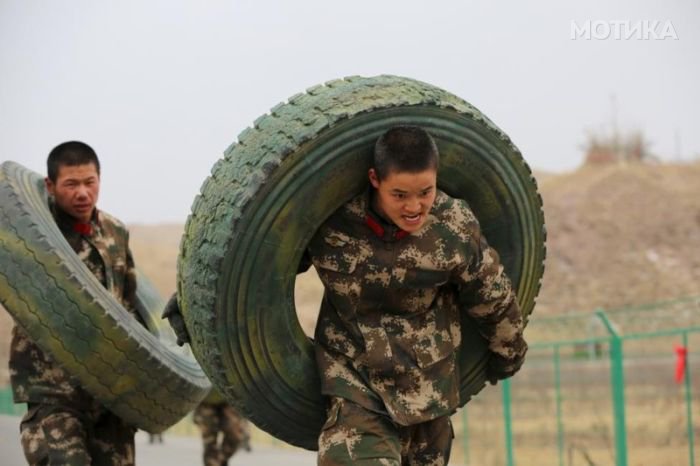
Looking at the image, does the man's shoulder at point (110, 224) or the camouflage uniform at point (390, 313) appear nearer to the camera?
the camouflage uniform at point (390, 313)

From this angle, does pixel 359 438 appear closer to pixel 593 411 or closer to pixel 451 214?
pixel 451 214

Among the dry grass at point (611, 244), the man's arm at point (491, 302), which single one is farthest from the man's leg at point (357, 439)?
the dry grass at point (611, 244)

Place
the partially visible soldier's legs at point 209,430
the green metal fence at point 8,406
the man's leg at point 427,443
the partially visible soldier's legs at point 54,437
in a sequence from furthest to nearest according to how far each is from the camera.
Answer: the green metal fence at point 8,406
the partially visible soldier's legs at point 209,430
the partially visible soldier's legs at point 54,437
the man's leg at point 427,443

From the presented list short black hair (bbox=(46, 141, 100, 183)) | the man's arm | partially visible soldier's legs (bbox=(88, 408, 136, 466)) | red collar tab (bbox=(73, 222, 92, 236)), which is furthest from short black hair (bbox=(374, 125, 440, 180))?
partially visible soldier's legs (bbox=(88, 408, 136, 466))

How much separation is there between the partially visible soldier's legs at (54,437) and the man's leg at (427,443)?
6.39ft

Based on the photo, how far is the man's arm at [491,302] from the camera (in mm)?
5207

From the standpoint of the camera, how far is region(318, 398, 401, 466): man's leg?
5.03 meters

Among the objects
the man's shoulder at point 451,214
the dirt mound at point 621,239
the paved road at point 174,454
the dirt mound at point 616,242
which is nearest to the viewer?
the man's shoulder at point 451,214

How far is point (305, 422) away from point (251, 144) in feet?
3.85

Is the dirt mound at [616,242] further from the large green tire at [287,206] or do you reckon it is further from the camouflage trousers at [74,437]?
the large green tire at [287,206]

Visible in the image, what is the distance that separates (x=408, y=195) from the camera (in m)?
4.93

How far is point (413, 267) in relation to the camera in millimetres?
5105

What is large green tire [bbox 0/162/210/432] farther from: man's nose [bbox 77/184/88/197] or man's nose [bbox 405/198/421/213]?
man's nose [bbox 405/198/421/213]

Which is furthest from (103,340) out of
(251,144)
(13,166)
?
(251,144)
